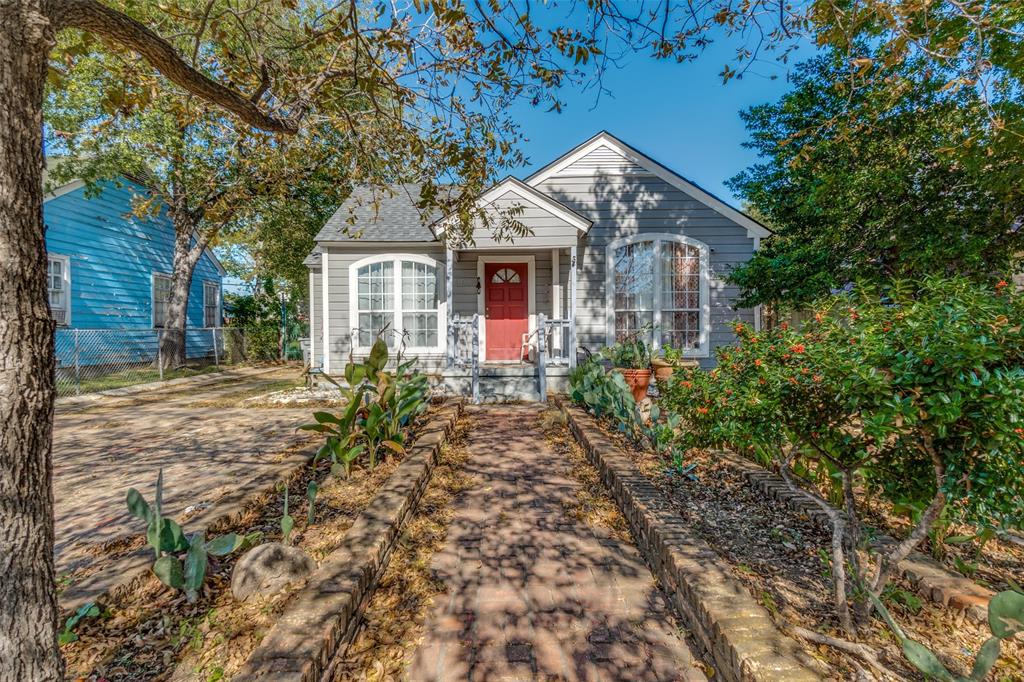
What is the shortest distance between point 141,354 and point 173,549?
14.6m

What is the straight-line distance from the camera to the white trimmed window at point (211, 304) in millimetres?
16641

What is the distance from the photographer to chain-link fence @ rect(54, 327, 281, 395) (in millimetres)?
10789

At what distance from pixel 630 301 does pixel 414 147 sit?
6.59 m

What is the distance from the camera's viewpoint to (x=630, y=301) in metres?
9.50

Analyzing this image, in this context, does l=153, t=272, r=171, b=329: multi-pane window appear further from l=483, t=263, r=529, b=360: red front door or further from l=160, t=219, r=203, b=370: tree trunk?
l=483, t=263, r=529, b=360: red front door

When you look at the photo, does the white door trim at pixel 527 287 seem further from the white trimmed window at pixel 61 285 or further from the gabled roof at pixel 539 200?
the white trimmed window at pixel 61 285

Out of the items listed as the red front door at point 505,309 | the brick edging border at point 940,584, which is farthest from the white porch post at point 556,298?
the brick edging border at point 940,584

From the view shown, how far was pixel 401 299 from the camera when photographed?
982cm

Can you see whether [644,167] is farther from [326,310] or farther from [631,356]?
[326,310]

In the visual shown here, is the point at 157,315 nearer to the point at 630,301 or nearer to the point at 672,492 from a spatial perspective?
the point at 630,301

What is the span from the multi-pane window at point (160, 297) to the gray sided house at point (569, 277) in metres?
8.70

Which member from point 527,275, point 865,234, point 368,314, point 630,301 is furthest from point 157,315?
point 865,234

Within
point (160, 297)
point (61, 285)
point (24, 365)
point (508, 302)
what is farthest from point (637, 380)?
point (160, 297)

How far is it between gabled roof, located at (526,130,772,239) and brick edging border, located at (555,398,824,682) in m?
7.40
